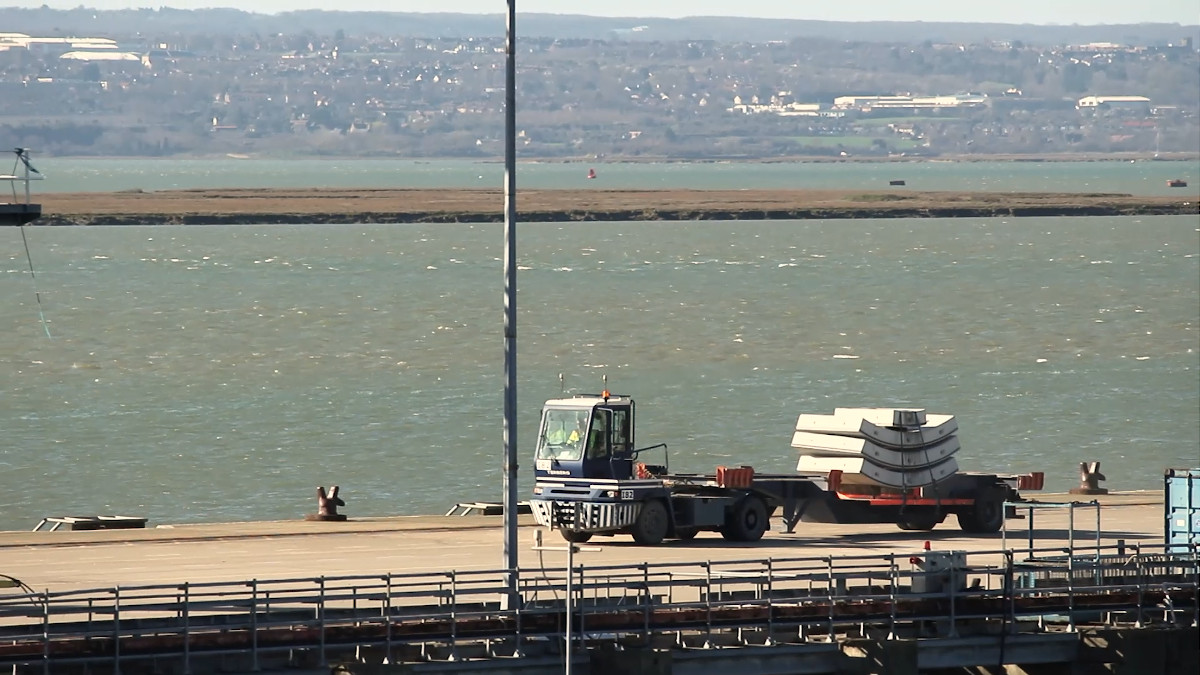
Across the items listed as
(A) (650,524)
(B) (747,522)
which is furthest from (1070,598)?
(B) (747,522)

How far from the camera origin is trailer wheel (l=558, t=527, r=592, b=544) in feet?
129

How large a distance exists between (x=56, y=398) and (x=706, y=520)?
57851 millimetres

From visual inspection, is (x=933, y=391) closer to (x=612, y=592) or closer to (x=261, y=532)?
(x=261, y=532)

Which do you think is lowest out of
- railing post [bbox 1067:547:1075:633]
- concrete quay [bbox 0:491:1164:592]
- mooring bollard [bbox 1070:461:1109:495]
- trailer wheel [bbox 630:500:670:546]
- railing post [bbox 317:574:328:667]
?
mooring bollard [bbox 1070:461:1109:495]

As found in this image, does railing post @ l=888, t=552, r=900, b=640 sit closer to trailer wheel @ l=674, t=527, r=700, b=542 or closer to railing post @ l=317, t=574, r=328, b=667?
railing post @ l=317, t=574, r=328, b=667

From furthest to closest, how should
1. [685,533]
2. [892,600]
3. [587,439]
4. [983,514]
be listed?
1. [983,514]
2. [685,533]
3. [587,439]
4. [892,600]

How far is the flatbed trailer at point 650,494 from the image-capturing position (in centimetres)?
3919

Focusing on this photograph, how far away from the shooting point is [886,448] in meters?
42.3

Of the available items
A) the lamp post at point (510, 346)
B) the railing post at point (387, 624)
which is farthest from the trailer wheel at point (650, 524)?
the railing post at point (387, 624)

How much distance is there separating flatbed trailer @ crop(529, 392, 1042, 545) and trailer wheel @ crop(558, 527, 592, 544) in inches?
1.0

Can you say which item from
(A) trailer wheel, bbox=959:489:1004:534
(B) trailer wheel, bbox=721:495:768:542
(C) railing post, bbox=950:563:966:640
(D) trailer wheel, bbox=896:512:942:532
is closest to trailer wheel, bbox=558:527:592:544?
(B) trailer wheel, bbox=721:495:768:542

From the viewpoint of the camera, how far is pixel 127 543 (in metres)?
40.4

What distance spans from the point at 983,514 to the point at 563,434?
8.33 meters

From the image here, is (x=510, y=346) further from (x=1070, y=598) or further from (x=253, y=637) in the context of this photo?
(x=1070, y=598)
